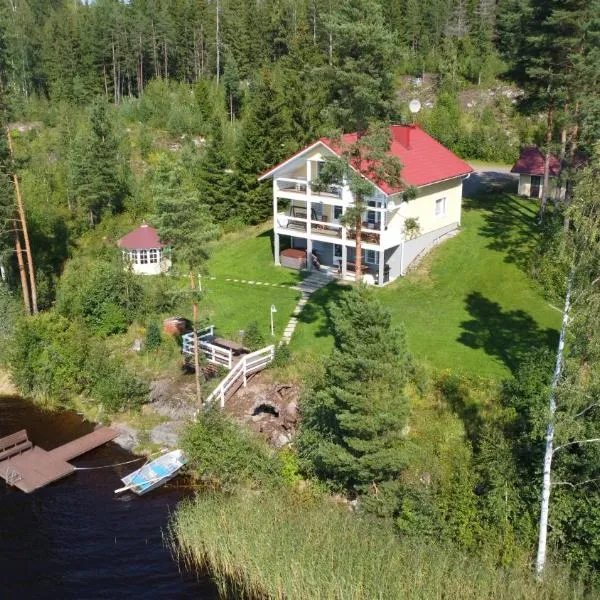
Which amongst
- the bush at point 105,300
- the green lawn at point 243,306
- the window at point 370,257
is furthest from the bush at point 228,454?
the window at point 370,257

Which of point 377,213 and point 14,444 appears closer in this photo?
point 14,444

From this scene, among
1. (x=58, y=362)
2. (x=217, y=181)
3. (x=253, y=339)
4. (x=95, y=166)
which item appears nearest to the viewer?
(x=253, y=339)

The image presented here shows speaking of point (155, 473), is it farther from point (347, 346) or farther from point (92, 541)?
point (347, 346)

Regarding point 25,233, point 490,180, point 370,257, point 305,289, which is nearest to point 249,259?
point 305,289

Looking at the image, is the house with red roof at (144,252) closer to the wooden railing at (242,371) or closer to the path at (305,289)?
the path at (305,289)

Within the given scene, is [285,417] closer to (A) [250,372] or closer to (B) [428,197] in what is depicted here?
(A) [250,372]
